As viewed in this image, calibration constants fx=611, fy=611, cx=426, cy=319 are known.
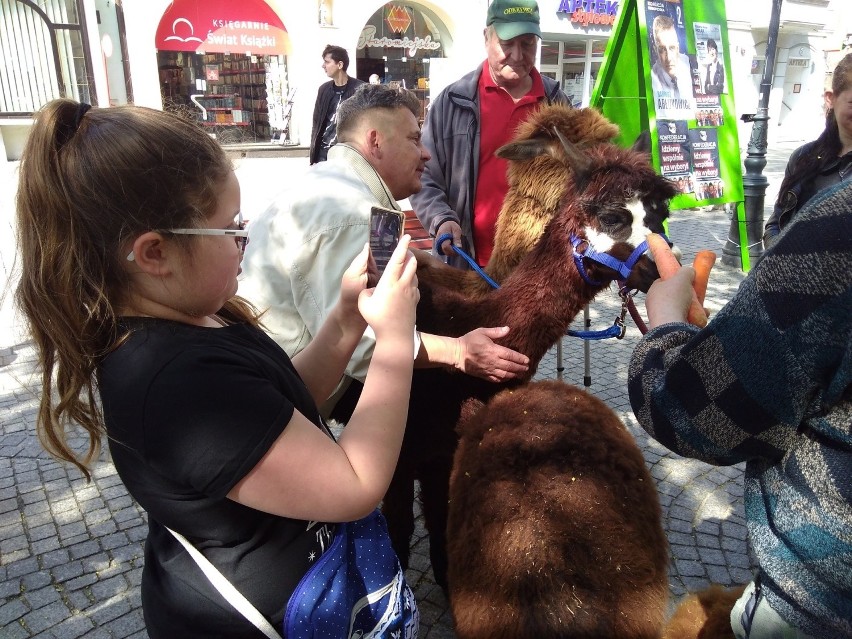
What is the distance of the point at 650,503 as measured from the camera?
5.55 ft

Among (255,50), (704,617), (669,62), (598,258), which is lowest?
(704,617)

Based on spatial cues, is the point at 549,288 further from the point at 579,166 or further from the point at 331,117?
the point at 331,117

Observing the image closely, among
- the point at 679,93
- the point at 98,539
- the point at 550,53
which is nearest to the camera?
the point at 98,539

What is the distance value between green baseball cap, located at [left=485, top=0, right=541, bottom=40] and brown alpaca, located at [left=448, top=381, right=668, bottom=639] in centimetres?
250

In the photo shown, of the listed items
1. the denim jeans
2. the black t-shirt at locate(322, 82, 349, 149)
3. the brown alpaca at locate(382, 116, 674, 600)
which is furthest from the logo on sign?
the denim jeans

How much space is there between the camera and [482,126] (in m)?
3.70

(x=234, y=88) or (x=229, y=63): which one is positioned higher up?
(x=229, y=63)

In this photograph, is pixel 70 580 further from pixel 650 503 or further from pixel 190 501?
pixel 650 503

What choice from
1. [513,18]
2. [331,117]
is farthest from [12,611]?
[331,117]

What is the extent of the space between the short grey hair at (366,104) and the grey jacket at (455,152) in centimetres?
100

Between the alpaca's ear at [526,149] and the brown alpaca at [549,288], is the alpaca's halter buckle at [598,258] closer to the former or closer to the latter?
the brown alpaca at [549,288]

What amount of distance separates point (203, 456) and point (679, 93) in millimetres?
6145

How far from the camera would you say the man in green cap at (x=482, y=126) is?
359 cm

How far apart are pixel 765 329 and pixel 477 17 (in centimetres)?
1857
